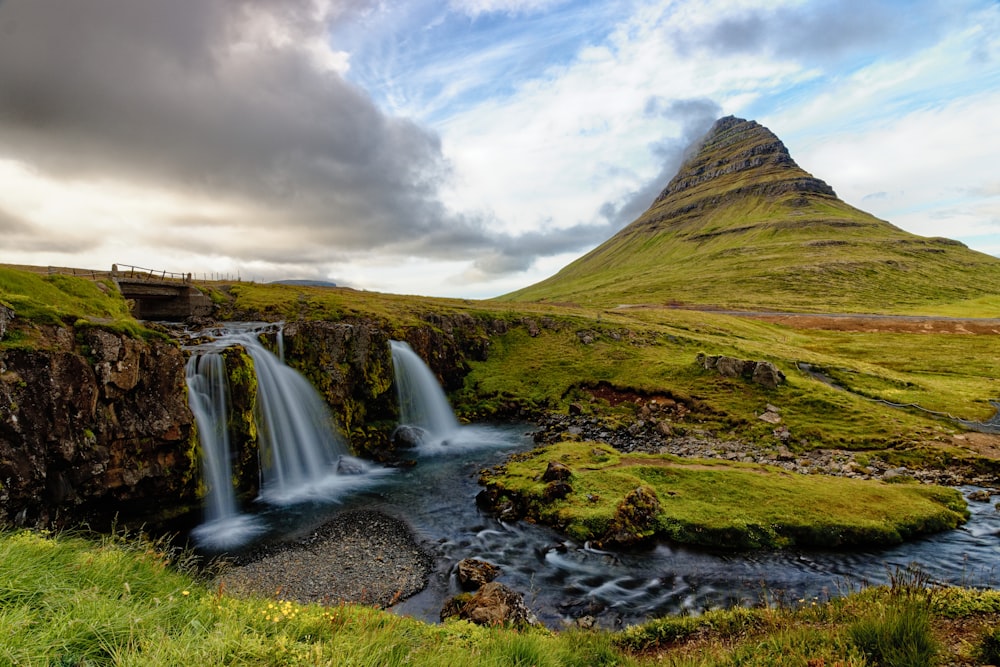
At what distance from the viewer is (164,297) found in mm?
45812

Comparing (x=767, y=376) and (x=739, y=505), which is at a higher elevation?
(x=767, y=376)

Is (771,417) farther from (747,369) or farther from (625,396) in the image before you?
(625,396)

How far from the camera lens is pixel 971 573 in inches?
646

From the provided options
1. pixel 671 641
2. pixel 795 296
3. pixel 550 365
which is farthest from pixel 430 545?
pixel 795 296

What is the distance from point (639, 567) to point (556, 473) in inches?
301

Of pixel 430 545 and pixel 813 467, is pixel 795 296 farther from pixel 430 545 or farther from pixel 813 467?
pixel 430 545

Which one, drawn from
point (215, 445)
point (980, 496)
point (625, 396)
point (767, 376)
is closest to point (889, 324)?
point (767, 376)

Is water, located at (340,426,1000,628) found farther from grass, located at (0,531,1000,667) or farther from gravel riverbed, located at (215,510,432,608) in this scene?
grass, located at (0,531,1000,667)

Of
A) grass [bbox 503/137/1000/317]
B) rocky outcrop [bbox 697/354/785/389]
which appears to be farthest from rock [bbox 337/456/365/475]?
grass [bbox 503/137/1000/317]

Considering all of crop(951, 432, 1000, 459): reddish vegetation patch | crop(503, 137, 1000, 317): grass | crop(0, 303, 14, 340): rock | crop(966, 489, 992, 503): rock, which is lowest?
crop(966, 489, 992, 503): rock

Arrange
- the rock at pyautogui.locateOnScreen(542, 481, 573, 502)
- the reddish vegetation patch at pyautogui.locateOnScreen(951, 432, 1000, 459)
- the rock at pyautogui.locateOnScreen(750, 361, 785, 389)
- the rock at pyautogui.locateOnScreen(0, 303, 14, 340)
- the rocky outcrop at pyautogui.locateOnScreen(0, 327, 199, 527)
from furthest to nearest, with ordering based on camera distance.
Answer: the rock at pyautogui.locateOnScreen(750, 361, 785, 389)
the reddish vegetation patch at pyautogui.locateOnScreen(951, 432, 1000, 459)
the rock at pyautogui.locateOnScreen(542, 481, 573, 502)
the rock at pyautogui.locateOnScreen(0, 303, 14, 340)
the rocky outcrop at pyautogui.locateOnScreen(0, 327, 199, 527)

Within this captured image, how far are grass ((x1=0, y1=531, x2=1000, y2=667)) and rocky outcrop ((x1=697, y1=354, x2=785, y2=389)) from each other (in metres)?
34.4

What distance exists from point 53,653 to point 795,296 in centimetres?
17806

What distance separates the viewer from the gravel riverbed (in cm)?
1614
